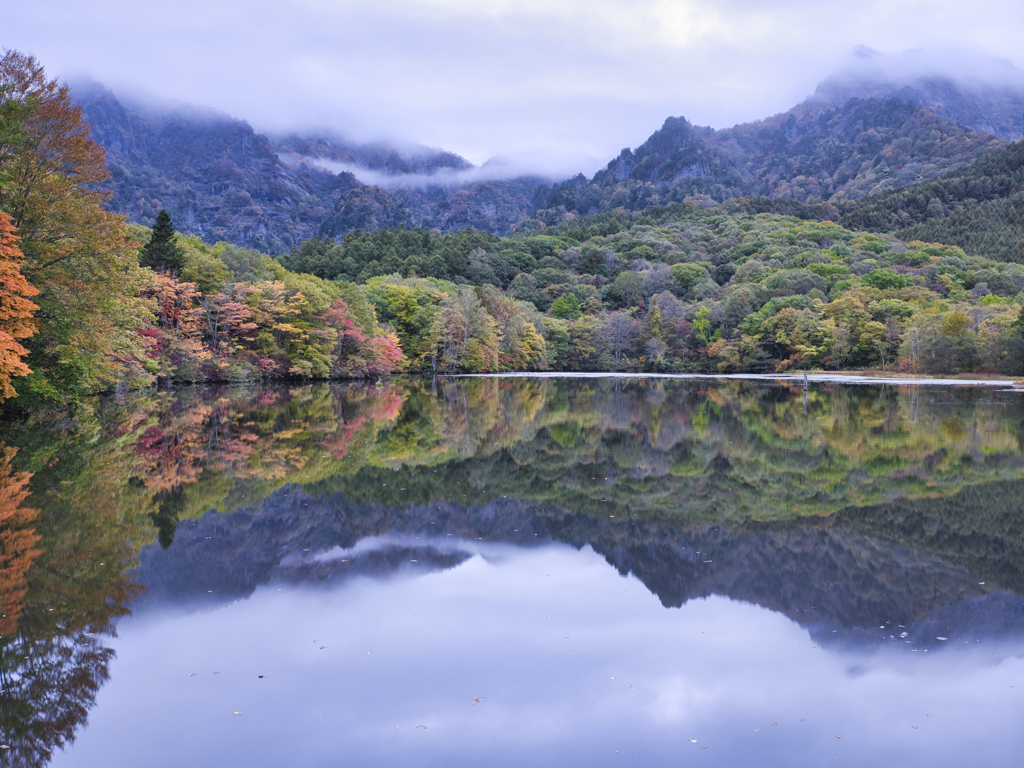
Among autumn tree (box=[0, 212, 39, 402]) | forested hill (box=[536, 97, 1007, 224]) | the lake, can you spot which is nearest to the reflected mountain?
the lake

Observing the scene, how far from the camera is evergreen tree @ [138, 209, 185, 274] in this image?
124 ft

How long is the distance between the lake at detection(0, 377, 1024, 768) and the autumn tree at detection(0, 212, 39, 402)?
8.45ft

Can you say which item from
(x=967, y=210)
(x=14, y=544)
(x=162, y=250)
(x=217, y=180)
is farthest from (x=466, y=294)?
(x=217, y=180)

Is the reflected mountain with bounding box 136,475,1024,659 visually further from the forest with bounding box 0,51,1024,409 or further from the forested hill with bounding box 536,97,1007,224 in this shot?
the forested hill with bounding box 536,97,1007,224

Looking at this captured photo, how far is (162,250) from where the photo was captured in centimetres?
3816

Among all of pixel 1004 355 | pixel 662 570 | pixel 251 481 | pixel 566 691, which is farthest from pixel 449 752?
pixel 1004 355

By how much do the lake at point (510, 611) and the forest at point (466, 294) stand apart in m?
7.14

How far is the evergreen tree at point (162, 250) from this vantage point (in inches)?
1494

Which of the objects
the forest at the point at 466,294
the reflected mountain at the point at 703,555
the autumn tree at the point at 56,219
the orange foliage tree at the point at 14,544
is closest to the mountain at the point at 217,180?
the forest at the point at 466,294

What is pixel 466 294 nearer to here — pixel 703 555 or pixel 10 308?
pixel 10 308

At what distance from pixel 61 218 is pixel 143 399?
46.6 ft

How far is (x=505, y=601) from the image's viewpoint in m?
6.77

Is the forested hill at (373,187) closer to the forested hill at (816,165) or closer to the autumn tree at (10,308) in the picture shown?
the forested hill at (816,165)

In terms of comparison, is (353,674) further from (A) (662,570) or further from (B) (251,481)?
(B) (251,481)
